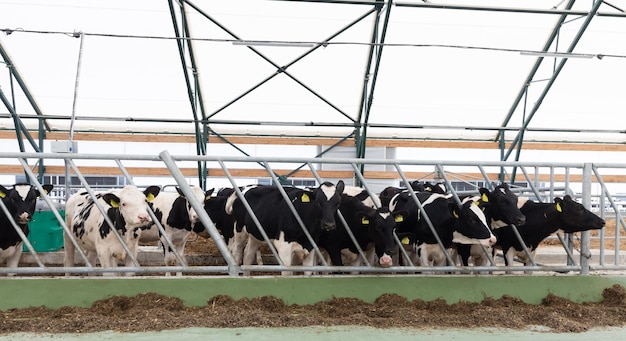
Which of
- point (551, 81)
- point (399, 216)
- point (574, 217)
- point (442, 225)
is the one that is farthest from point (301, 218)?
point (551, 81)

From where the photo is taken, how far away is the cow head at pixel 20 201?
201 inches

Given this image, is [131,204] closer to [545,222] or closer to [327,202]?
[327,202]

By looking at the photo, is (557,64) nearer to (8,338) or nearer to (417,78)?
(417,78)

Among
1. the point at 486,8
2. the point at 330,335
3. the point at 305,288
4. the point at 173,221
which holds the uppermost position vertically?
the point at 486,8

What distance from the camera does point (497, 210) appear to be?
5.49 m

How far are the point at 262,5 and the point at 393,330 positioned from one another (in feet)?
28.7

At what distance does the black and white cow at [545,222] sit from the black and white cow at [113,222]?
140 inches

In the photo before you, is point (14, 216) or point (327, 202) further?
point (14, 216)

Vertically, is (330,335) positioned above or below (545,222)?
below

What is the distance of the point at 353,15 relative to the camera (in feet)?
37.6

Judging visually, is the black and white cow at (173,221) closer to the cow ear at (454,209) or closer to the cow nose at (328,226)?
the cow nose at (328,226)

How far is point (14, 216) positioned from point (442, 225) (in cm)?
401

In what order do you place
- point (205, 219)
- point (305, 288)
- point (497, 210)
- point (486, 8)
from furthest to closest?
point (486, 8), point (497, 210), point (205, 219), point (305, 288)

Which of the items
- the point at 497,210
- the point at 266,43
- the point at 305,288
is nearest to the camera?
the point at 305,288
